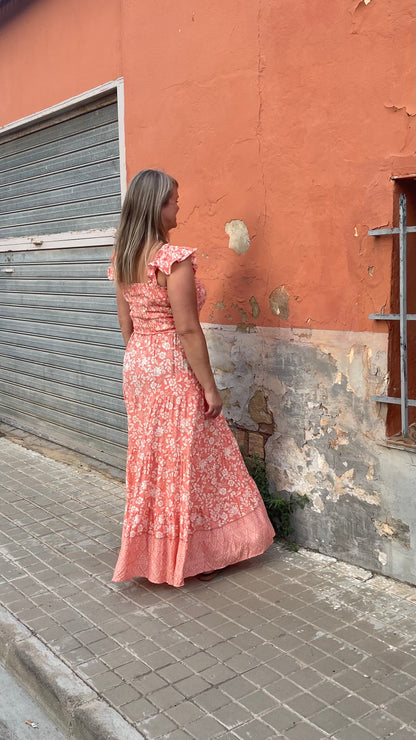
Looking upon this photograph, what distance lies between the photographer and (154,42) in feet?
15.0

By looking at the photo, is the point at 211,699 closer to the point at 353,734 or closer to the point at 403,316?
the point at 353,734

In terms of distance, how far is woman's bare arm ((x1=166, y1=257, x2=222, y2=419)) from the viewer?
3.40 meters

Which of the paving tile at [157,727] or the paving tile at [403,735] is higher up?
the paving tile at [403,735]

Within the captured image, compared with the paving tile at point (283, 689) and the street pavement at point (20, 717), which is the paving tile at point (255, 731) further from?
the street pavement at point (20, 717)

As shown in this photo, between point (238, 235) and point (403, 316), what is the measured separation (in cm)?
117

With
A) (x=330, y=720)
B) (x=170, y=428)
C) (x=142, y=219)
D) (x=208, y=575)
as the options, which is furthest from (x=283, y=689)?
(x=142, y=219)

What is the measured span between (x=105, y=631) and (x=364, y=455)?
1454 millimetres

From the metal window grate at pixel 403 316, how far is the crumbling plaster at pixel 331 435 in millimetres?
83

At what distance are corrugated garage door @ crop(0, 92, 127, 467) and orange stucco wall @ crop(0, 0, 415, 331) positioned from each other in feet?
2.60

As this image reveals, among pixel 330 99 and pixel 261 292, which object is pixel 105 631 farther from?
pixel 330 99

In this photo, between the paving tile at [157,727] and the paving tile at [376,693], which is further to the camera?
the paving tile at [376,693]

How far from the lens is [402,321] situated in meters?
3.29

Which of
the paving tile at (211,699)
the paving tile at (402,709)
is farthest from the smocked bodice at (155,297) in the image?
the paving tile at (402,709)

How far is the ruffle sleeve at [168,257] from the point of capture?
11.1 ft
